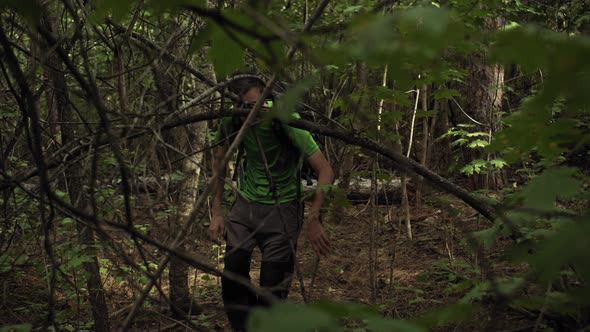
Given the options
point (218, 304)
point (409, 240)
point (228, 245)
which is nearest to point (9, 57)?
point (228, 245)

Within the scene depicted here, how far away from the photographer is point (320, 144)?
4195mm

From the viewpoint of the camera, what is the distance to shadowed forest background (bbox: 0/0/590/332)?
1.01 metres

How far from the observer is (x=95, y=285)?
400cm

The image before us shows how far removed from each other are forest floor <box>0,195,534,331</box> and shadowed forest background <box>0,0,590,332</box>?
0.13 ft

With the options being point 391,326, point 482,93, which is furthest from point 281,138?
point 482,93

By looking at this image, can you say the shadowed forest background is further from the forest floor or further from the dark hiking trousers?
the dark hiking trousers

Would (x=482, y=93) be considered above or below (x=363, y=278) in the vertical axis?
above

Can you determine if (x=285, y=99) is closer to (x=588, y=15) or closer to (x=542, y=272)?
(x=542, y=272)

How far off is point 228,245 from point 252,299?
43cm

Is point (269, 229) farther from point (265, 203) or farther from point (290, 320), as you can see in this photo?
point (290, 320)

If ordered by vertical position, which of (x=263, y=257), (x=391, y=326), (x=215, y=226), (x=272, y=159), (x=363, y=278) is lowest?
(x=363, y=278)

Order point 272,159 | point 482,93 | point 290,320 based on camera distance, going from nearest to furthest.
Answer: point 290,320 → point 272,159 → point 482,93

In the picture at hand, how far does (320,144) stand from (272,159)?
53 centimetres

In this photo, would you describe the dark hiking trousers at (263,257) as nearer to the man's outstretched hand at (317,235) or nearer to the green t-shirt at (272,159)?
the green t-shirt at (272,159)
